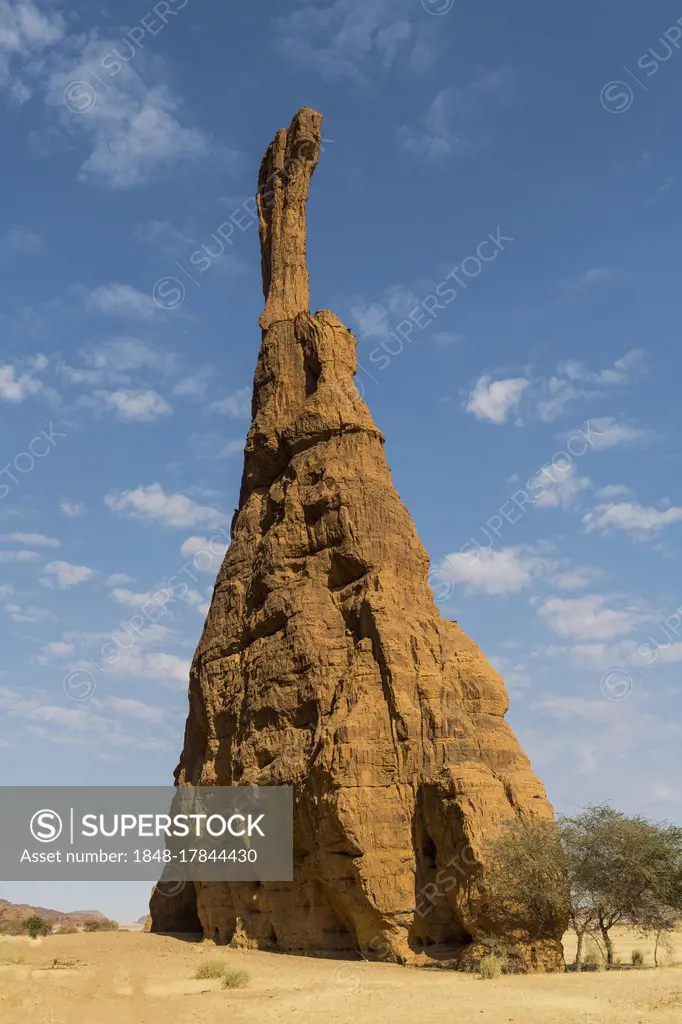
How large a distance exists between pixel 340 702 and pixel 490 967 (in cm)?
896

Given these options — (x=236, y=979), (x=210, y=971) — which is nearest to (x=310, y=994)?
(x=236, y=979)

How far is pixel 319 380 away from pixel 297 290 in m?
7.06

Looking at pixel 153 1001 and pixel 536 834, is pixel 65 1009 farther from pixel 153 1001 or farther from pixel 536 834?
pixel 536 834

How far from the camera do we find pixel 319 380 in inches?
1415

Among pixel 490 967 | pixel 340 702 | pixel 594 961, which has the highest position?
pixel 340 702

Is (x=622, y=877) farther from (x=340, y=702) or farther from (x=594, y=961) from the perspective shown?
(x=340, y=702)

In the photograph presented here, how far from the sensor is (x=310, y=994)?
67.8ft

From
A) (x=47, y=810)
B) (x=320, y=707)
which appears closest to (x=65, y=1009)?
(x=320, y=707)

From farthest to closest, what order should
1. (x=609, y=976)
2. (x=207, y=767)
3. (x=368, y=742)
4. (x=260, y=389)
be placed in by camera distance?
(x=260, y=389) < (x=207, y=767) < (x=368, y=742) < (x=609, y=976)

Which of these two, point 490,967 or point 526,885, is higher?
point 526,885

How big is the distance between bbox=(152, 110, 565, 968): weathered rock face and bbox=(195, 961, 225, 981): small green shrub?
11.9 feet

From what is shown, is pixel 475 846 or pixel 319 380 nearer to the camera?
pixel 475 846

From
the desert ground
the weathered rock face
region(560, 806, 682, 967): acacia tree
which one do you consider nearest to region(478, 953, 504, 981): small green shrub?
the desert ground

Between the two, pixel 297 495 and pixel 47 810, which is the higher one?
pixel 297 495
